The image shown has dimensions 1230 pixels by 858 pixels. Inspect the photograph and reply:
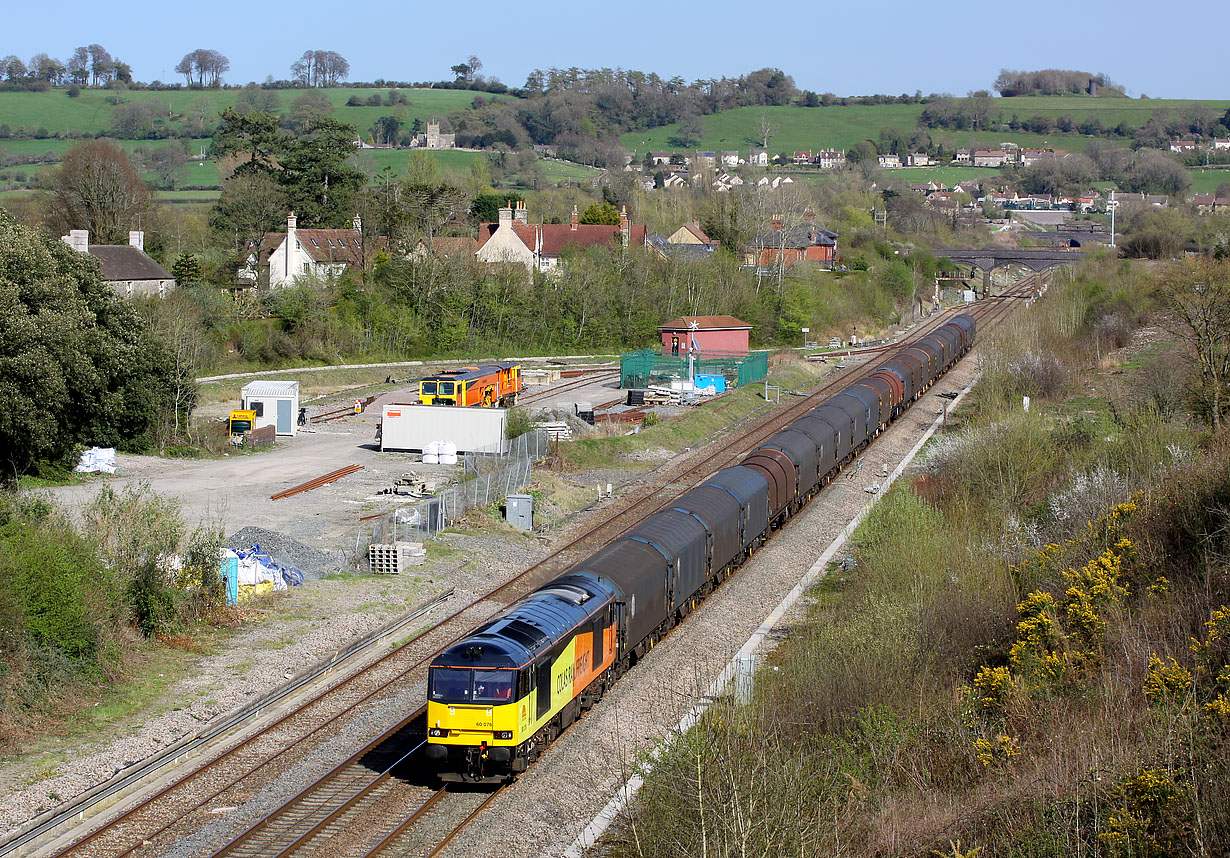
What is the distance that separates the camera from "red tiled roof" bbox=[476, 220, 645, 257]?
94.9 metres

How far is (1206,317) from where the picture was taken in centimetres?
3609

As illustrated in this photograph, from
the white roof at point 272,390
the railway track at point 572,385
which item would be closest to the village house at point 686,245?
the railway track at point 572,385

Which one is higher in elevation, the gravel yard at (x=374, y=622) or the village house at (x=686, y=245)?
the village house at (x=686, y=245)

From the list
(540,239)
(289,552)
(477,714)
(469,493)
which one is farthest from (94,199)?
(477,714)

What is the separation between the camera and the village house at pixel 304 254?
3290 inches

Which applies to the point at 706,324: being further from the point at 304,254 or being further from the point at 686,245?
the point at 304,254

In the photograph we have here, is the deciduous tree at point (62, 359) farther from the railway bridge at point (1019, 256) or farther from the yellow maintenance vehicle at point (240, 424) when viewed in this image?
the railway bridge at point (1019, 256)

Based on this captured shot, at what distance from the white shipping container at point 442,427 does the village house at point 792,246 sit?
55.1 metres

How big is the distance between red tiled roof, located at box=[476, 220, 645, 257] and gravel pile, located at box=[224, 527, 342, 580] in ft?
216

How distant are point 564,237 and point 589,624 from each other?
82.5m

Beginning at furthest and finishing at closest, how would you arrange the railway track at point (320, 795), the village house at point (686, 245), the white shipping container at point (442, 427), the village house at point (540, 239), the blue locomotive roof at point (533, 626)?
1. the village house at point (686, 245)
2. the village house at point (540, 239)
3. the white shipping container at point (442, 427)
4. the blue locomotive roof at point (533, 626)
5. the railway track at point (320, 795)

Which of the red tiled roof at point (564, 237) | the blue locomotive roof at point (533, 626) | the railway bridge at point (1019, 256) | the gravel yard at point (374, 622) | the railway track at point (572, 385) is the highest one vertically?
the red tiled roof at point (564, 237)

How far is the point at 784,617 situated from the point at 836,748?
10517mm

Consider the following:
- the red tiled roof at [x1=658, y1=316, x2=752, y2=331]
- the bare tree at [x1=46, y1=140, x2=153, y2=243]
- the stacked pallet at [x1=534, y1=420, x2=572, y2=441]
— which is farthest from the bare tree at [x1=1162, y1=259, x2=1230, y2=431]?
the bare tree at [x1=46, y1=140, x2=153, y2=243]
